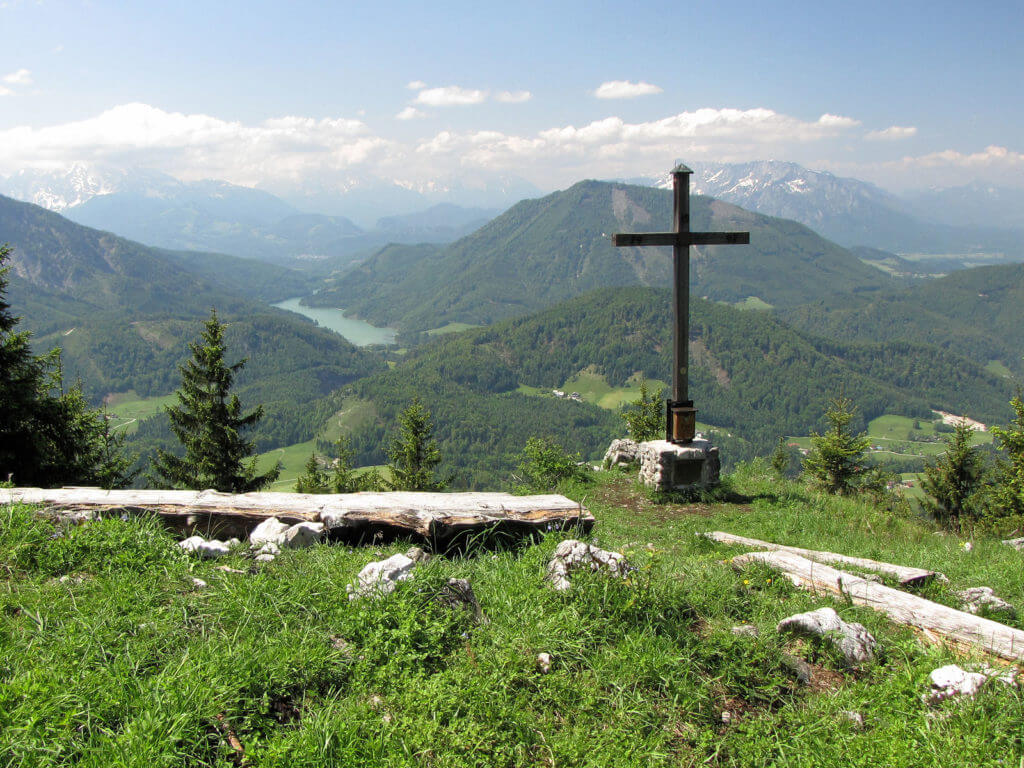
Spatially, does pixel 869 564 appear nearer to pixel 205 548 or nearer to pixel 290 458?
pixel 205 548

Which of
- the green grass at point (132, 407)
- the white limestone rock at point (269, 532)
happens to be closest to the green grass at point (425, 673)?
the white limestone rock at point (269, 532)

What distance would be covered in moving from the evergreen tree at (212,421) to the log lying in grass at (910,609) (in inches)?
840

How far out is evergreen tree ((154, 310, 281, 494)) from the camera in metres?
22.6

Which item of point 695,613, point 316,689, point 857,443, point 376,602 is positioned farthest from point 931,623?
point 857,443

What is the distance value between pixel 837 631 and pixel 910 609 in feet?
3.61

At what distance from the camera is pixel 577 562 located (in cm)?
466

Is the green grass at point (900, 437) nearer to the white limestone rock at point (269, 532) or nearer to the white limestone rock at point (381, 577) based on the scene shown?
the white limestone rock at point (269, 532)

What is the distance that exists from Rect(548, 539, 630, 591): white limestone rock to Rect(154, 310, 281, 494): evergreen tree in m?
20.5

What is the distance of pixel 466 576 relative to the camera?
486cm

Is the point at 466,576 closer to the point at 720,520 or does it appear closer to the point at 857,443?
the point at 720,520

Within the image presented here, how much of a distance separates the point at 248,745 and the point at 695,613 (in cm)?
322

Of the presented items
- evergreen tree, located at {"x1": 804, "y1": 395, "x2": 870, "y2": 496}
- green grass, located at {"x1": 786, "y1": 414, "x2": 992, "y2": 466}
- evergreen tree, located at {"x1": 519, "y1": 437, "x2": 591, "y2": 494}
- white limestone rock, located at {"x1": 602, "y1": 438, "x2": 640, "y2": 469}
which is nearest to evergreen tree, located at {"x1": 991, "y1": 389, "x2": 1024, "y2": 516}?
evergreen tree, located at {"x1": 804, "y1": 395, "x2": 870, "y2": 496}

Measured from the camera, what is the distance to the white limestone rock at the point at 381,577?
4.17m

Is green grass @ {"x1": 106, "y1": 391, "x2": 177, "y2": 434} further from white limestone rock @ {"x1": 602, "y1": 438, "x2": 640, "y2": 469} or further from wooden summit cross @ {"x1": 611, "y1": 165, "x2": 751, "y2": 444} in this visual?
wooden summit cross @ {"x1": 611, "y1": 165, "x2": 751, "y2": 444}
